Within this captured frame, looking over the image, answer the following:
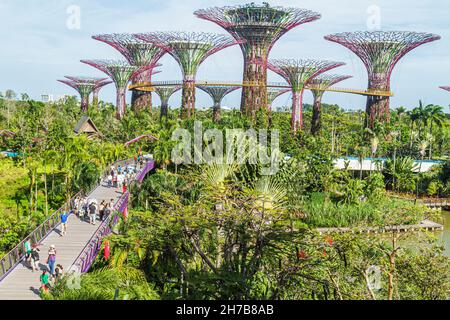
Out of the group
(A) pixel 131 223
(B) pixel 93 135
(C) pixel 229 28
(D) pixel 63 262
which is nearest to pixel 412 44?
(C) pixel 229 28

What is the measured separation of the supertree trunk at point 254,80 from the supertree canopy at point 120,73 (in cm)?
1280

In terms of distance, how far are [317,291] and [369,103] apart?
153 ft

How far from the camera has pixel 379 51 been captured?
5062cm

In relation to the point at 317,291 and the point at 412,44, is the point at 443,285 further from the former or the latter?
the point at 412,44

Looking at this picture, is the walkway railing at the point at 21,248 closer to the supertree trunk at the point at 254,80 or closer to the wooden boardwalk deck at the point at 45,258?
the wooden boardwalk deck at the point at 45,258

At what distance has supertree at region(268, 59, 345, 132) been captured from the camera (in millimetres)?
54656

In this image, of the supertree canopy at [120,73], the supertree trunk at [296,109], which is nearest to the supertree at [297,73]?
the supertree trunk at [296,109]

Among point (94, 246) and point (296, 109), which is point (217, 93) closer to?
point (296, 109)

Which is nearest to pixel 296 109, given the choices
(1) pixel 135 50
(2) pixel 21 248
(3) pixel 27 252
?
(1) pixel 135 50

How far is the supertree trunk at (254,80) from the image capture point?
49125 millimetres

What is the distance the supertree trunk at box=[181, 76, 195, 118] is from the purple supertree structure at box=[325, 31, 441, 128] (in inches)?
561

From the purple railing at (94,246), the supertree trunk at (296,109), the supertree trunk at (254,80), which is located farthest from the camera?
the supertree trunk at (296,109)

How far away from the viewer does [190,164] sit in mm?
33406

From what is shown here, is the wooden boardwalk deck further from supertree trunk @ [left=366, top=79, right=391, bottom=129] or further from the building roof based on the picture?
supertree trunk @ [left=366, top=79, right=391, bottom=129]
